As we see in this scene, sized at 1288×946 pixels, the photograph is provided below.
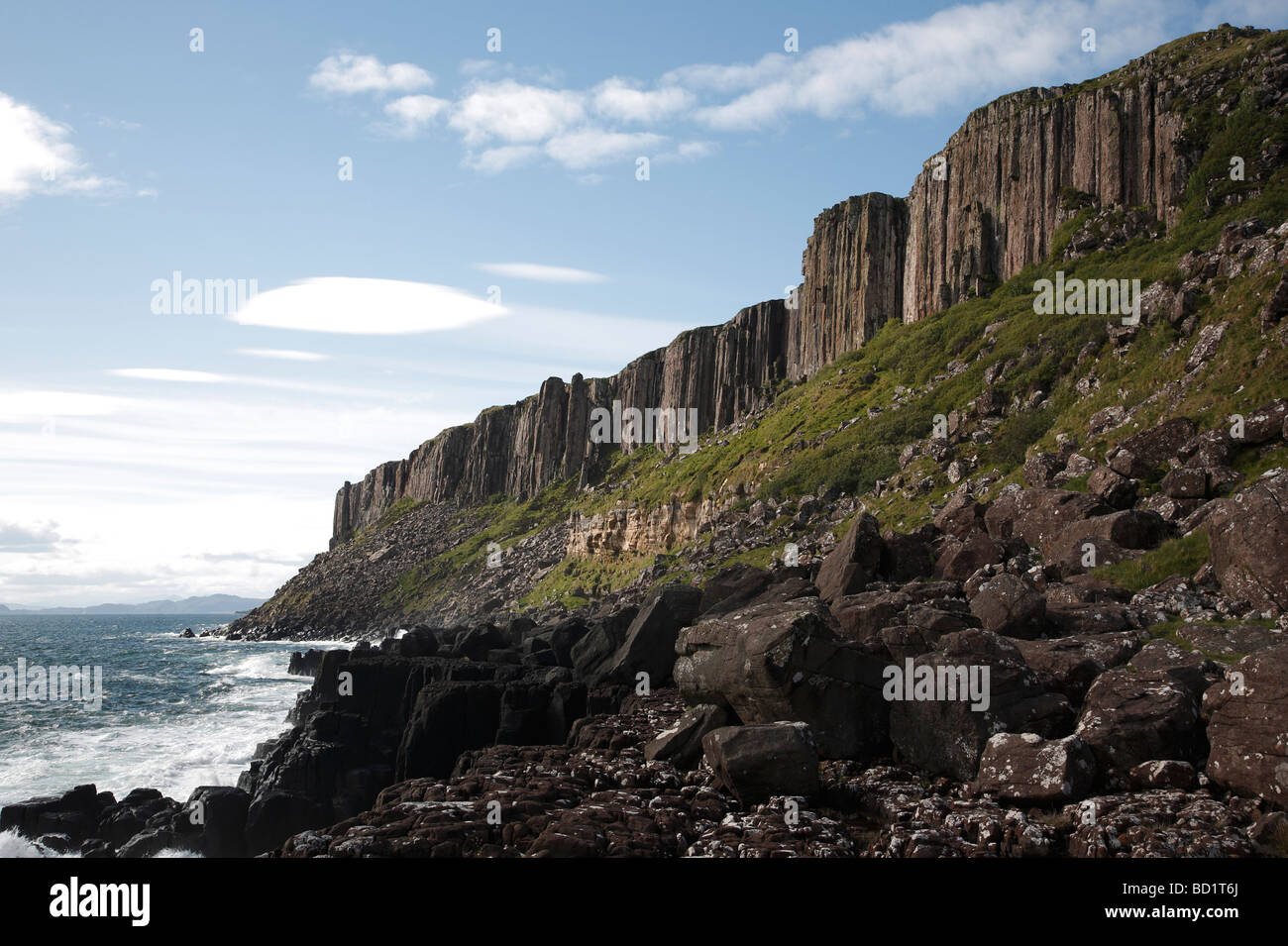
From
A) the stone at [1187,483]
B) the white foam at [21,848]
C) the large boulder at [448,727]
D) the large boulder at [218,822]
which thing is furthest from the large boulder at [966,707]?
the white foam at [21,848]

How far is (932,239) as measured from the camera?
85.9m

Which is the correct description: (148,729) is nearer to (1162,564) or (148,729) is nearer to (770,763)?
(770,763)

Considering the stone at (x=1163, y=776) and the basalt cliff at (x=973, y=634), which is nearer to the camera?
the stone at (x=1163, y=776)

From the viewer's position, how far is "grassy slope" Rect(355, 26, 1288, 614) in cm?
3148

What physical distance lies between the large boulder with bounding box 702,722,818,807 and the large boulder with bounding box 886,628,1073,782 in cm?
251

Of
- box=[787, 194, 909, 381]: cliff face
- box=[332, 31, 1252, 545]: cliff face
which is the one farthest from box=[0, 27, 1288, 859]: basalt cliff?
box=[787, 194, 909, 381]: cliff face

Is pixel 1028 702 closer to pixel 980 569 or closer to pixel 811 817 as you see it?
pixel 811 817

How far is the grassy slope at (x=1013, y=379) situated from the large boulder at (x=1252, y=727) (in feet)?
30.6

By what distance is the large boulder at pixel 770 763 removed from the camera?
575 inches

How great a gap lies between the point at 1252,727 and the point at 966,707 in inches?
168

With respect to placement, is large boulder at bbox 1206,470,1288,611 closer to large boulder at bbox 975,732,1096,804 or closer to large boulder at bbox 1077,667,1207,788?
large boulder at bbox 1077,667,1207,788

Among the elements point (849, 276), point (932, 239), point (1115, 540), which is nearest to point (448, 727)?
point (1115, 540)

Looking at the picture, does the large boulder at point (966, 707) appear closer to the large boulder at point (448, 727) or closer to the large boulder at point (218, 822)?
the large boulder at point (448, 727)
